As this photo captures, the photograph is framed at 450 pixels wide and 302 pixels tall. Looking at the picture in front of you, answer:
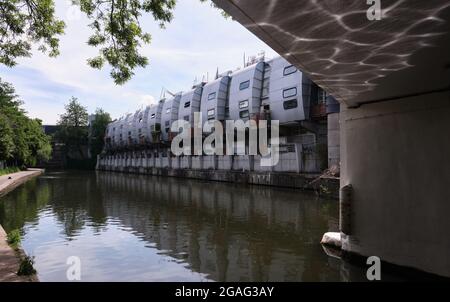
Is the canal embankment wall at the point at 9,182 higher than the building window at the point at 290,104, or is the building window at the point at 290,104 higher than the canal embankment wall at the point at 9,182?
the building window at the point at 290,104

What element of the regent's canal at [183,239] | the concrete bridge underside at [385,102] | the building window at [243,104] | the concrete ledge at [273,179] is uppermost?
the building window at [243,104]

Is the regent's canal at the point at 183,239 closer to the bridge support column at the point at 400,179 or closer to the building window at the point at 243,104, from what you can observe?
the bridge support column at the point at 400,179

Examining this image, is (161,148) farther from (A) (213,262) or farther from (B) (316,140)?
(A) (213,262)

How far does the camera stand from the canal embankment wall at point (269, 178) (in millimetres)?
22219

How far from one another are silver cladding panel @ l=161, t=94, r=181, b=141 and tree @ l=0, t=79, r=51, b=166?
17959 mm

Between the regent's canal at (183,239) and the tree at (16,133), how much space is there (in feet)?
60.3

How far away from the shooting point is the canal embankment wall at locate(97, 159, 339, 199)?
72.9 feet

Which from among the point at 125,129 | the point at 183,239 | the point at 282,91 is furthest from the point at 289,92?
the point at 125,129

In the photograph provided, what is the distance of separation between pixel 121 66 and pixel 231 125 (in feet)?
98.0

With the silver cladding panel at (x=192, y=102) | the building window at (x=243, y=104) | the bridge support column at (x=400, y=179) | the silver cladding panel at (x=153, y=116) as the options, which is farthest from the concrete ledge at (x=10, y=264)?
the silver cladding panel at (x=153, y=116)

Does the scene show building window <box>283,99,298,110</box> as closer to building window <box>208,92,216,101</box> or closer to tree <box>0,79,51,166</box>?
building window <box>208,92,216,101</box>

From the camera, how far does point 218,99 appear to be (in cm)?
4328

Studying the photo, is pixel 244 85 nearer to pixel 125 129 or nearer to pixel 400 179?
pixel 400 179
